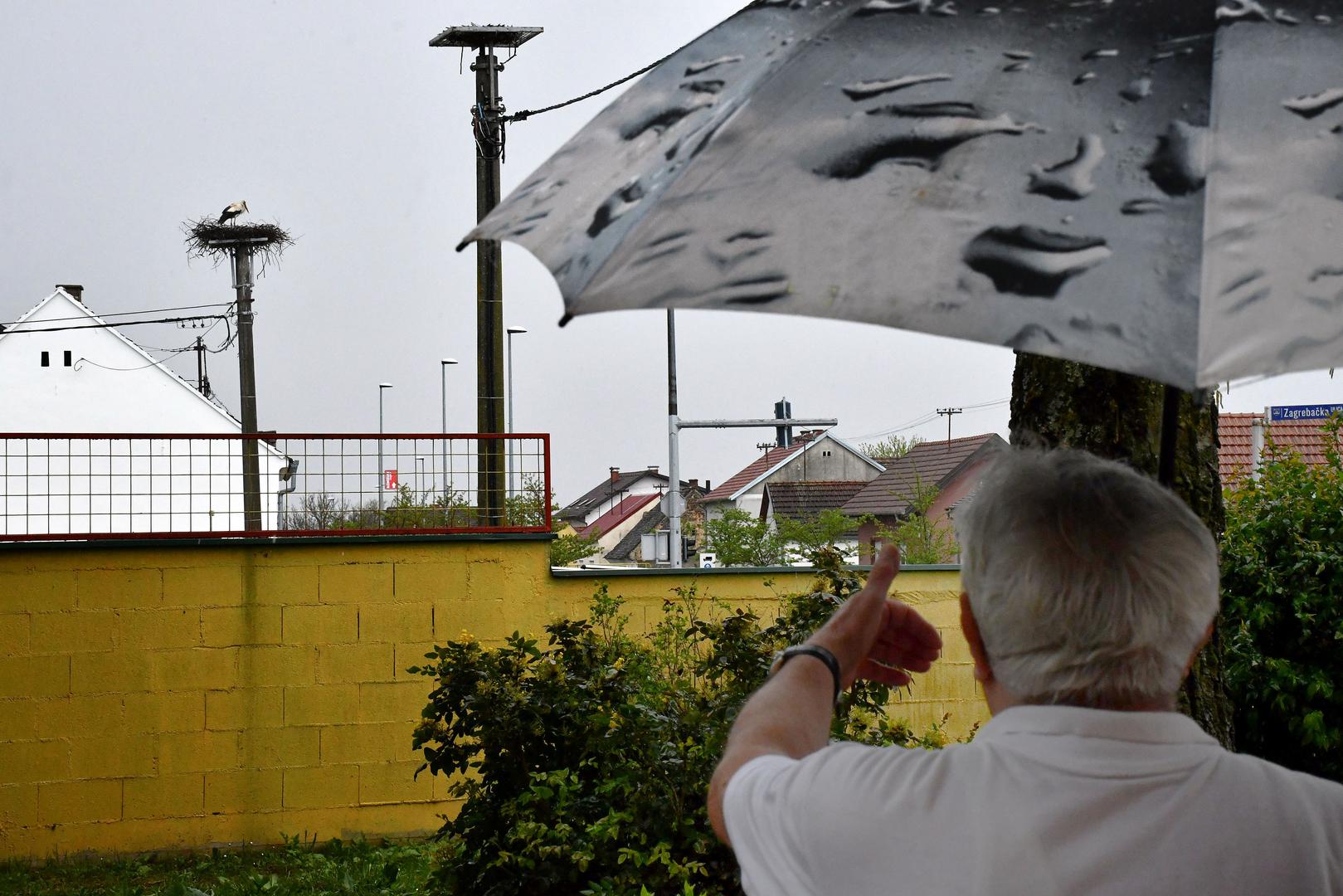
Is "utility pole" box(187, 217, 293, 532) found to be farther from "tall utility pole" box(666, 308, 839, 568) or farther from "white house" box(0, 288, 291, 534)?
"white house" box(0, 288, 291, 534)

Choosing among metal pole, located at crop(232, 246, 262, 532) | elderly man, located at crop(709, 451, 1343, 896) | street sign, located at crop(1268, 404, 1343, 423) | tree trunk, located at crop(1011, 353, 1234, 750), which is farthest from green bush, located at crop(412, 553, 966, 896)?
metal pole, located at crop(232, 246, 262, 532)

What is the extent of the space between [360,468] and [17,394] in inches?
1213

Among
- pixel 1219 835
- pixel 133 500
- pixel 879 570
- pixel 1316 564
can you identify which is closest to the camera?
pixel 1219 835

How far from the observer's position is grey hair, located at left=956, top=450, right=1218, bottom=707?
133 centimetres

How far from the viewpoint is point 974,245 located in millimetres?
1454

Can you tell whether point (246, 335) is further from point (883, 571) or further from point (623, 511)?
point (623, 511)

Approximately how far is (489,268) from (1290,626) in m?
8.51

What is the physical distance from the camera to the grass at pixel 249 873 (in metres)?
5.84

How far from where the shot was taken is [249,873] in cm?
674

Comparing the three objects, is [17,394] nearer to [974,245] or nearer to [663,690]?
[663,690]

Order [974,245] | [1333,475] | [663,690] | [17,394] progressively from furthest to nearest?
[17,394] < [1333,475] < [663,690] < [974,245]

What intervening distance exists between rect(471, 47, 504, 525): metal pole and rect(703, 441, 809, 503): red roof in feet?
160

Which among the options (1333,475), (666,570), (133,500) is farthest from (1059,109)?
(133,500)

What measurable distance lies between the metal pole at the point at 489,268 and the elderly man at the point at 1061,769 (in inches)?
371
